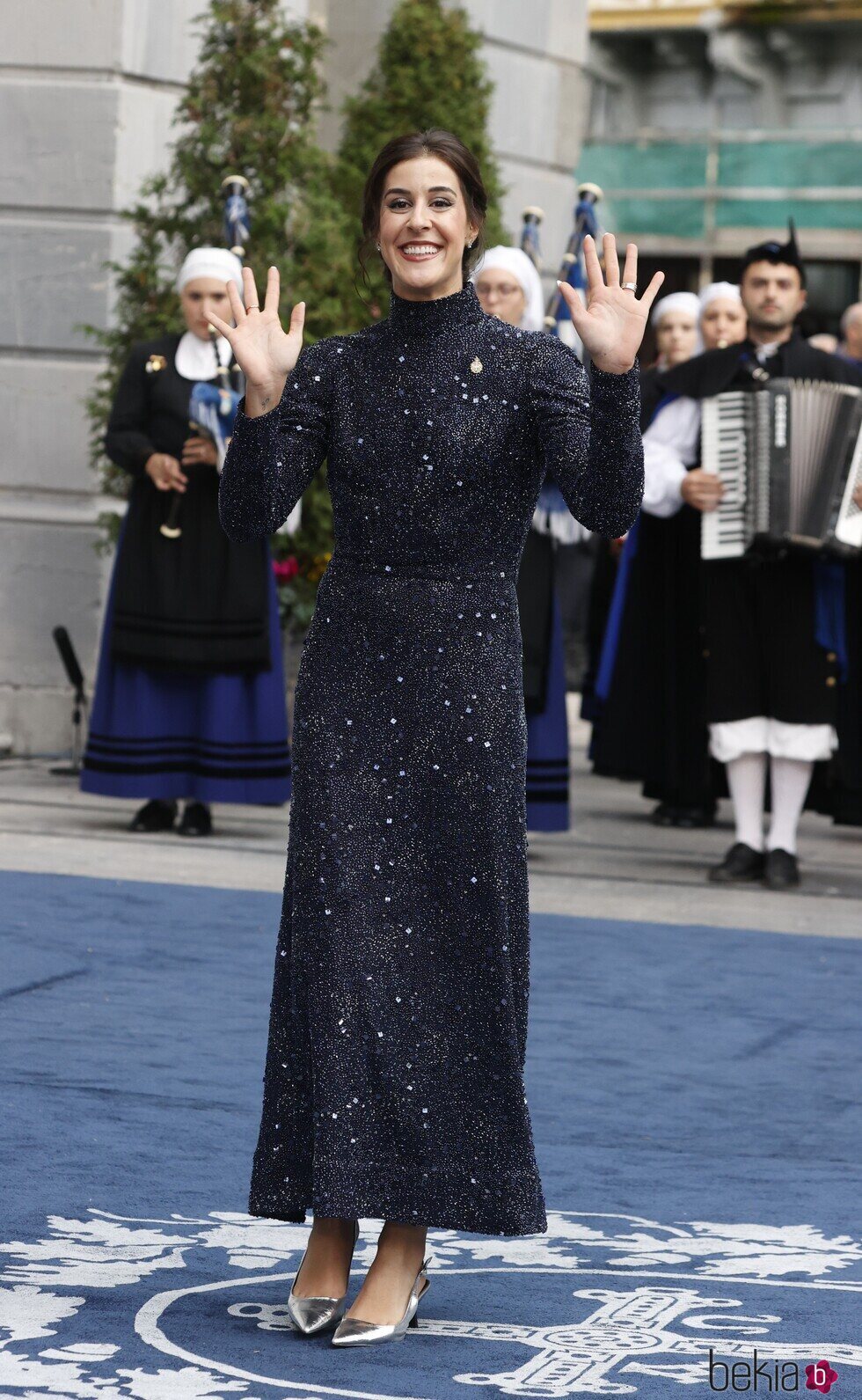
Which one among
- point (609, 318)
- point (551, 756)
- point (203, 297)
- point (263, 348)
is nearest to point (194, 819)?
point (551, 756)

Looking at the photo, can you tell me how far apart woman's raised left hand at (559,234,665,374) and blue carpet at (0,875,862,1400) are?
1.31 metres

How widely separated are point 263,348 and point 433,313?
0.79ft

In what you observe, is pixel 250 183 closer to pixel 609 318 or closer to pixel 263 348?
pixel 263 348

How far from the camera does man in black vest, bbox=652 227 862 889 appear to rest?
7.98 metres

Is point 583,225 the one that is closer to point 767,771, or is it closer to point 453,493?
point 767,771

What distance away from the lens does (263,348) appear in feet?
11.7

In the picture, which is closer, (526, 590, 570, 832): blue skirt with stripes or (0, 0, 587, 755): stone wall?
(526, 590, 570, 832): blue skirt with stripes

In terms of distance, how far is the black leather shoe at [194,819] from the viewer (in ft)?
28.0

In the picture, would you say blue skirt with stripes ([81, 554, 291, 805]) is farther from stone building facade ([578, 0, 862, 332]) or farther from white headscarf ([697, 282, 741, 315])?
stone building facade ([578, 0, 862, 332])

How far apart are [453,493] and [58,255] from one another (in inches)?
281

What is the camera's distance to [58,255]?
10.3 metres

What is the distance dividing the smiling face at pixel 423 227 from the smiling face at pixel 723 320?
18.1ft

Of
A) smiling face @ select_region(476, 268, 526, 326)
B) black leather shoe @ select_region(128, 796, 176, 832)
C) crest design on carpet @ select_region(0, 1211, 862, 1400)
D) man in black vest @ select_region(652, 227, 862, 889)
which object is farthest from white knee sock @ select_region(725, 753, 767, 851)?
crest design on carpet @ select_region(0, 1211, 862, 1400)

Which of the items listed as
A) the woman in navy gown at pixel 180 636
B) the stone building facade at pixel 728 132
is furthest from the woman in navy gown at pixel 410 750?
the stone building facade at pixel 728 132
